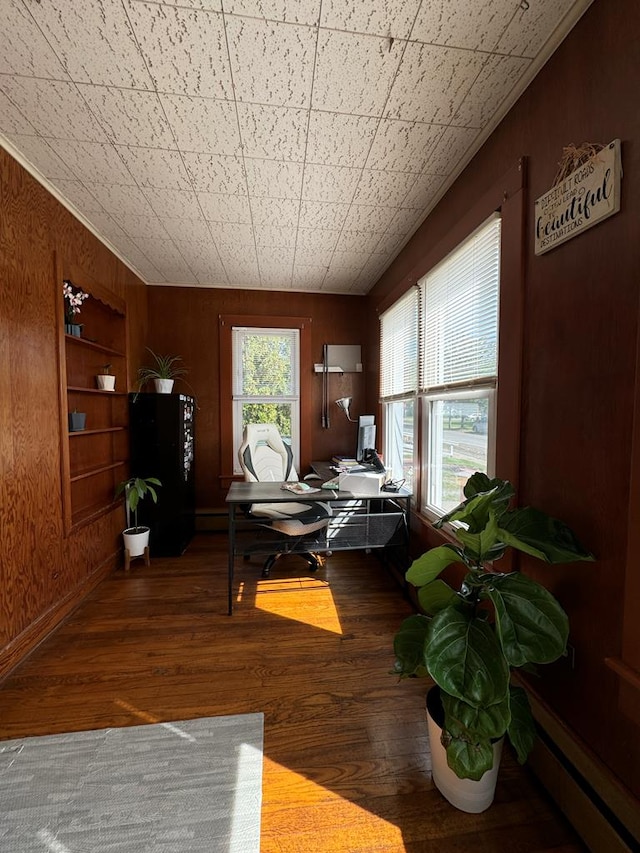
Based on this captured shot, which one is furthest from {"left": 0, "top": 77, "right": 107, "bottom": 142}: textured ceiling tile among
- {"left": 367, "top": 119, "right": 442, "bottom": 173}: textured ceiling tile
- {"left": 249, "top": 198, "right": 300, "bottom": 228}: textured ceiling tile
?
{"left": 367, "top": 119, "right": 442, "bottom": 173}: textured ceiling tile

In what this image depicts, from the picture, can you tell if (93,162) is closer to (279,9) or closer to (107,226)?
(107,226)

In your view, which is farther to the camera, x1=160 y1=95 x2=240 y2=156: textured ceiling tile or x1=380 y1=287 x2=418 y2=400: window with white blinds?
x1=380 y1=287 x2=418 y2=400: window with white blinds

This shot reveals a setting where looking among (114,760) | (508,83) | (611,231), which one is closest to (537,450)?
(611,231)

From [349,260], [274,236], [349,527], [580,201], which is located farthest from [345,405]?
[580,201]

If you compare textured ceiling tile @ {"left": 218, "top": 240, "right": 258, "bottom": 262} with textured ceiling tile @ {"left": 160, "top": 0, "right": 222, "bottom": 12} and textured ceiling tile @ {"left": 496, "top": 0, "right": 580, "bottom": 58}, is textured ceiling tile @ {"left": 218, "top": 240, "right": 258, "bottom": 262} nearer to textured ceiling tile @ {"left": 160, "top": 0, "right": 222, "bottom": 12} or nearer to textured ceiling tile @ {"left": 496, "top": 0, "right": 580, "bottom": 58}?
textured ceiling tile @ {"left": 160, "top": 0, "right": 222, "bottom": 12}

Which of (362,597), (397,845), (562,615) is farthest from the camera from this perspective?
(362,597)

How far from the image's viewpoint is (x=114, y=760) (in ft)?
4.60

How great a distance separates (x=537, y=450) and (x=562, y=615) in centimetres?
61

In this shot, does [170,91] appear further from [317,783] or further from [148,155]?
[317,783]

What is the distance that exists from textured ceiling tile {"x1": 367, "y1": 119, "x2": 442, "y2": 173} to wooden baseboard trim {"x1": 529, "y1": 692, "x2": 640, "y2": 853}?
2.57 metres

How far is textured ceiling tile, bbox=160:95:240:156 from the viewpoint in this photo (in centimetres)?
162

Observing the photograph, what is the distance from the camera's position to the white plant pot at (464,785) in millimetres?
1221

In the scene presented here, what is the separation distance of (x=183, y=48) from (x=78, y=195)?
4.81 feet

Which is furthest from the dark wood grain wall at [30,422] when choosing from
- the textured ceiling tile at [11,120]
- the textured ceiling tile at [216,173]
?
the textured ceiling tile at [216,173]
